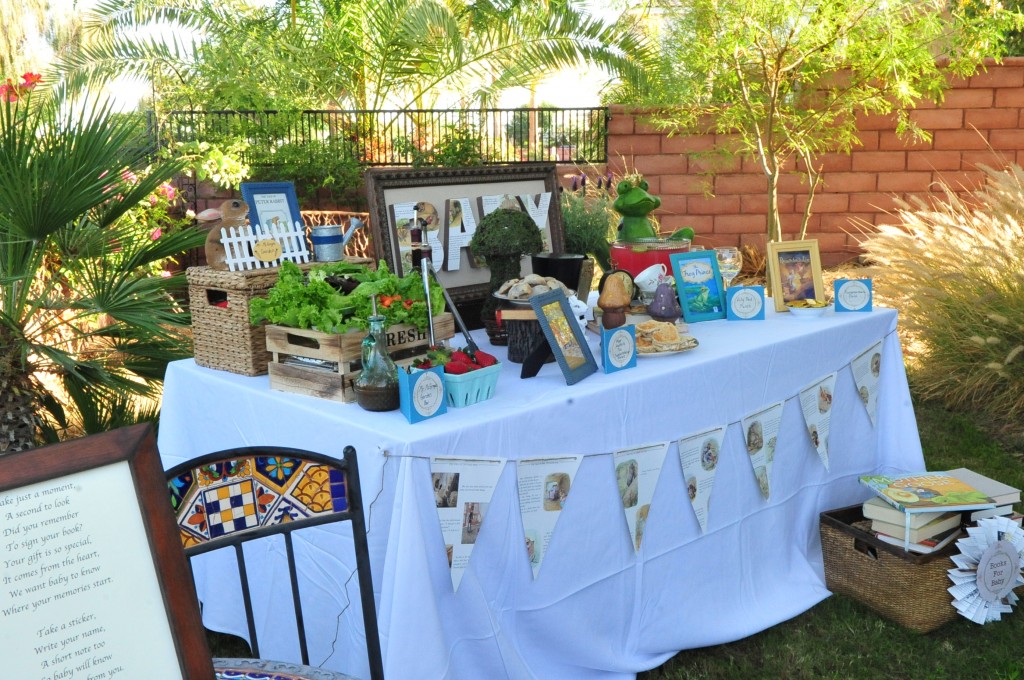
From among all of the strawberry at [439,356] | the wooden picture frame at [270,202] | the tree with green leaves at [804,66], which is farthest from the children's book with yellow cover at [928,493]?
the tree with green leaves at [804,66]

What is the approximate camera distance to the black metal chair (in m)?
1.53

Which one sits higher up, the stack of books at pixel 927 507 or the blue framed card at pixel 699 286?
the blue framed card at pixel 699 286

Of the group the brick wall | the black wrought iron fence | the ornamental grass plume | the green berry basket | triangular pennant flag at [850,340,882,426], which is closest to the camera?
the green berry basket

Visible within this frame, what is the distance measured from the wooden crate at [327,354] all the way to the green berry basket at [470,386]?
0.47ft

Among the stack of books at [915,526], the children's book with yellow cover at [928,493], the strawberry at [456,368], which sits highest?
the strawberry at [456,368]

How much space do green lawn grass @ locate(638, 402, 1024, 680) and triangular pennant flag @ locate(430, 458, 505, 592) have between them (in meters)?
0.76

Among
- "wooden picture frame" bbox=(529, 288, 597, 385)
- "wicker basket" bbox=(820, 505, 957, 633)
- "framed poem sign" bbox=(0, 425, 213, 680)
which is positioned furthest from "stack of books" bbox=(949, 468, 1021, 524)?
"framed poem sign" bbox=(0, 425, 213, 680)

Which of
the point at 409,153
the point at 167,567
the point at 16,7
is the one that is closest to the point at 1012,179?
the point at 167,567

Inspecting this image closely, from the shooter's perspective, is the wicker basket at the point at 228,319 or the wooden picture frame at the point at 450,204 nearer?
the wicker basket at the point at 228,319

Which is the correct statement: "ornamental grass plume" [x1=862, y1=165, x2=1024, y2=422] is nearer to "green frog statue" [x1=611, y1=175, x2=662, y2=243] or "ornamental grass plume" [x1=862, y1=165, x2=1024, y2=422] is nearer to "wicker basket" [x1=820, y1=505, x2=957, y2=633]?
"wicker basket" [x1=820, y1=505, x2=957, y2=633]

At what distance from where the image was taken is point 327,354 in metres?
1.93

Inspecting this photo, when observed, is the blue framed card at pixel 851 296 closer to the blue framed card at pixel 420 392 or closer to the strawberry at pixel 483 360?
the strawberry at pixel 483 360

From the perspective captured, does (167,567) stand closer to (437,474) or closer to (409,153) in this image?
(437,474)

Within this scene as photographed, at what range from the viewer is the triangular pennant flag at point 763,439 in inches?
101
